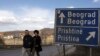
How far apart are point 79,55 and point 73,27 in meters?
6.20

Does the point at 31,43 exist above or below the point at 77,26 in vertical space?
below

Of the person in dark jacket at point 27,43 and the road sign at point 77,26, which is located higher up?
the road sign at point 77,26

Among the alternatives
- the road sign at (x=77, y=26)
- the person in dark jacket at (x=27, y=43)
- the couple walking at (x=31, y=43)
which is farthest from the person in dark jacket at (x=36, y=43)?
the road sign at (x=77, y=26)

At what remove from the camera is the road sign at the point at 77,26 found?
16.4m

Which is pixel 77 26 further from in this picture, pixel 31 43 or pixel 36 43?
pixel 31 43

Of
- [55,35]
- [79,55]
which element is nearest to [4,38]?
[79,55]

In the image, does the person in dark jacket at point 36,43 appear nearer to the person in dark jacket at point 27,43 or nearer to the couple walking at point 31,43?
the couple walking at point 31,43

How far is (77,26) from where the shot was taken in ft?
55.5

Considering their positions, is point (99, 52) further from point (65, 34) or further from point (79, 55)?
point (65, 34)

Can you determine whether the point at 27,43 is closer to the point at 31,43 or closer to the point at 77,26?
the point at 31,43

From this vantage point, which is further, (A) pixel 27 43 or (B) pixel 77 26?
(A) pixel 27 43

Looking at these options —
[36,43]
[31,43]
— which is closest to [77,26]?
[36,43]

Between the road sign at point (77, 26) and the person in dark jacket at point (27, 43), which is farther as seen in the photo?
the person in dark jacket at point (27, 43)

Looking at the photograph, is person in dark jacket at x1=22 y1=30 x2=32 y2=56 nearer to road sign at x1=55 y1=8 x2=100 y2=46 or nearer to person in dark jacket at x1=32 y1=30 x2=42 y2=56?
person in dark jacket at x1=32 y1=30 x2=42 y2=56
